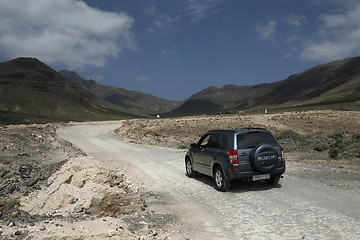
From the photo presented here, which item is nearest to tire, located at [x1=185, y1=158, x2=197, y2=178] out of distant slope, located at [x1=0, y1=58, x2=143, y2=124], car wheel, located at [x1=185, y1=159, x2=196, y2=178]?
car wheel, located at [x1=185, y1=159, x2=196, y2=178]

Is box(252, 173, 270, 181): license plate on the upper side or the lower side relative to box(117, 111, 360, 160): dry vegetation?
lower

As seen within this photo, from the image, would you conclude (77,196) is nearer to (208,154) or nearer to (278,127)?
(208,154)

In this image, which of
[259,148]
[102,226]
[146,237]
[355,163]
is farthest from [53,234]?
[355,163]

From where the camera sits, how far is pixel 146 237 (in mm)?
6297

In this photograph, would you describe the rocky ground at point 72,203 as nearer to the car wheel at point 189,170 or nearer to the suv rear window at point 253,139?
the car wheel at point 189,170

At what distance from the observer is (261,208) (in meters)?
8.01

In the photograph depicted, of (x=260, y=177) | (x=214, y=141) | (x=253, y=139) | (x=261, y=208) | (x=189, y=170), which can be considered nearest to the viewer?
(x=261, y=208)

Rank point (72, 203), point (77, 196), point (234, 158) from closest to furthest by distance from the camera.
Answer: point (234, 158), point (72, 203), point (77, 196)

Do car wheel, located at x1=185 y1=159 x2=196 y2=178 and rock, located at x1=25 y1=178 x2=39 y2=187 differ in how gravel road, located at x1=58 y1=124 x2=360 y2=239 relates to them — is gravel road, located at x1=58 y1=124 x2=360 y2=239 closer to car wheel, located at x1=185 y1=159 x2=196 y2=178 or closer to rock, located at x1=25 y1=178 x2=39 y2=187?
car wheel, located at x1=185 y1=159 x2=196 y2=178

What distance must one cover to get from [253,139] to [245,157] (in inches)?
27.0

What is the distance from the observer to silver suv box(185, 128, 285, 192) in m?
9.44

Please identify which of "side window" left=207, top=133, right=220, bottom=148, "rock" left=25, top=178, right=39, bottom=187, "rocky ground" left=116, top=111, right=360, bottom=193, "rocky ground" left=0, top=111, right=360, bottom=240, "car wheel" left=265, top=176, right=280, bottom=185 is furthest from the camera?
"rocky ground" left=116, top=111, right=360, bottom=193

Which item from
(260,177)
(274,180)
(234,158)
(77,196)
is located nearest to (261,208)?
(260,177)

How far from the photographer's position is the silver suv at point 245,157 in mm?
9438
